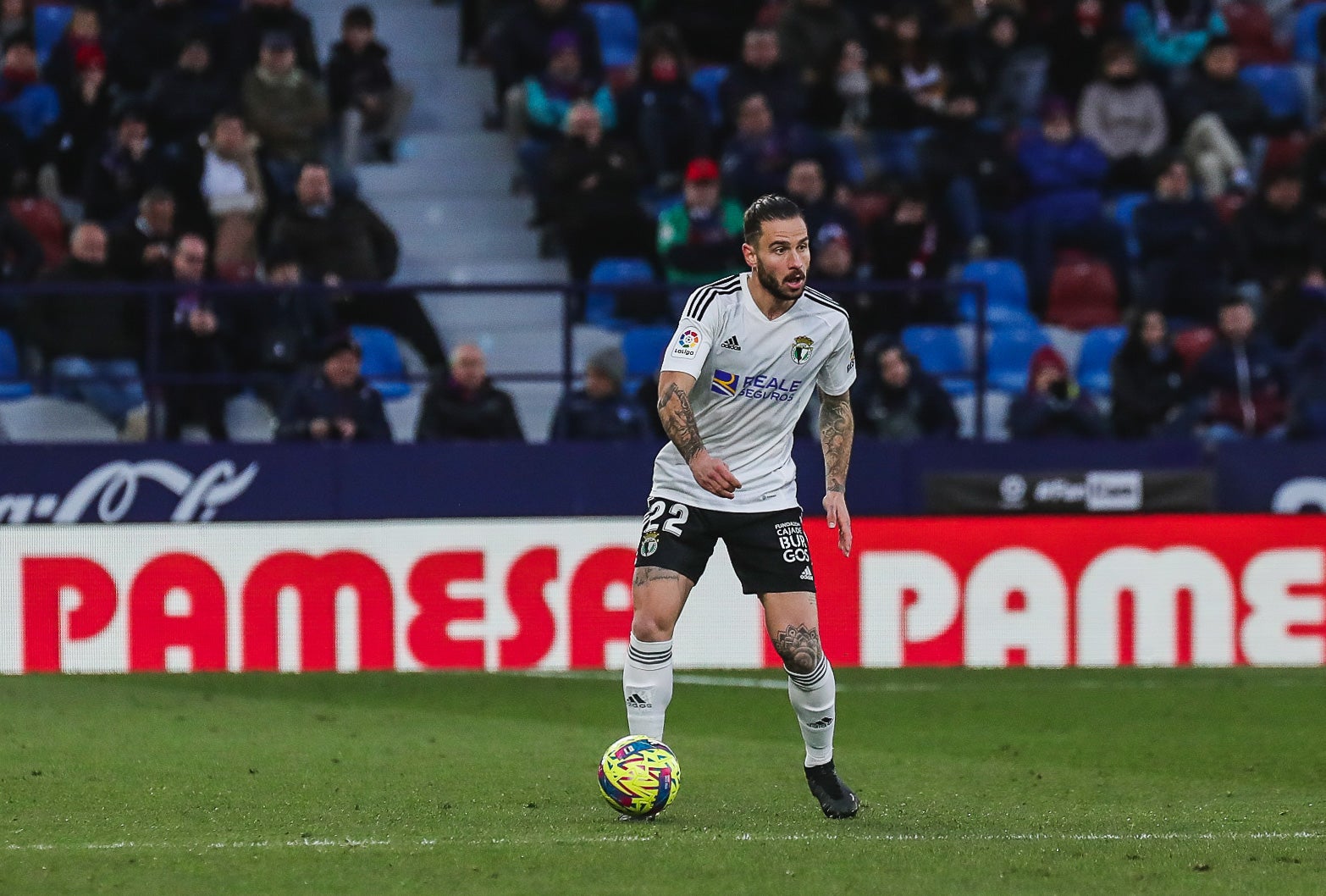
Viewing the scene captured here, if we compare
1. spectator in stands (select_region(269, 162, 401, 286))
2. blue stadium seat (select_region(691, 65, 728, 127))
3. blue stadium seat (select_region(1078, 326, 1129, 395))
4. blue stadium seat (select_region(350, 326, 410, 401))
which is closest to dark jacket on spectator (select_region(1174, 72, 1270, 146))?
blue stadium seat (select_region(1078, 326, 1129, 395))

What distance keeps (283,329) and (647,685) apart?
23.6 feet

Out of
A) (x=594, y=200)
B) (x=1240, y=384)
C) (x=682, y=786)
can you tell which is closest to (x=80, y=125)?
(x=594, y=200)

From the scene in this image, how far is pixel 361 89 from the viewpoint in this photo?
16609 mm

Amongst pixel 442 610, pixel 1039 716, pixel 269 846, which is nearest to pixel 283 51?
pixel 442 610

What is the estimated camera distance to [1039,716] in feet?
35.3

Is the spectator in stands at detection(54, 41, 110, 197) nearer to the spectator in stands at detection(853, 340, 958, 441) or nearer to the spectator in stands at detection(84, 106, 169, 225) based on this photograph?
the spectator in stands at detection(84, 106, 169, 225)

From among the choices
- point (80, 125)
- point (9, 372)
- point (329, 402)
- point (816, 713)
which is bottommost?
point (816, 713)

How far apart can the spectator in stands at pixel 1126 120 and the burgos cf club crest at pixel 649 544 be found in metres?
11.0

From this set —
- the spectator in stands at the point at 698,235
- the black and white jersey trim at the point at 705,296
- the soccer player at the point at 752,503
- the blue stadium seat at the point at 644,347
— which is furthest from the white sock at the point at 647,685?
the spectator in stands at the point at 698,235

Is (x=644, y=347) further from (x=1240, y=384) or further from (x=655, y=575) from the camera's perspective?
(x=655, y=575)

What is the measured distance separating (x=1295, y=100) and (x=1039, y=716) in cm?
951

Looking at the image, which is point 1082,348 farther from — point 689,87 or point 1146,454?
point 689,87

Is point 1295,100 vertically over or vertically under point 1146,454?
over

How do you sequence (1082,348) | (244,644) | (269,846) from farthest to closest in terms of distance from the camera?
(1082,348) → (244,644) → (269,846)
